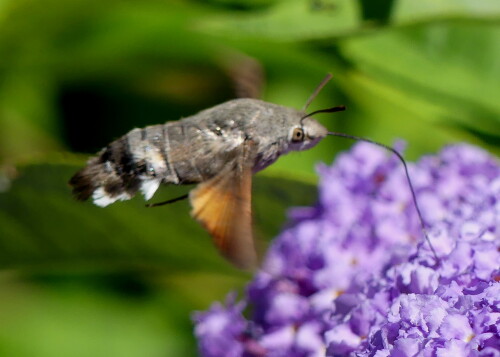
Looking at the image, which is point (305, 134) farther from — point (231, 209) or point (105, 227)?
point (105, 227)

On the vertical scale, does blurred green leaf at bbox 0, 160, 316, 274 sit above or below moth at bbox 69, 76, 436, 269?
below

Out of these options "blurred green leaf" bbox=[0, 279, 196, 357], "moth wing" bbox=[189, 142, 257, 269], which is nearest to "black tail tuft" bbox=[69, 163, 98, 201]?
"moth wing" bbox=[189, 142, 257, 269]

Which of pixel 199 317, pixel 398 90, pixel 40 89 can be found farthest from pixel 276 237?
pixel 40 89

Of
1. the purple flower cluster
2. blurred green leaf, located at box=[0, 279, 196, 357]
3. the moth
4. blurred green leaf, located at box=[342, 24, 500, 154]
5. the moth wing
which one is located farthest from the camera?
blurred green leaf, located at box=[0, 279, 196, 357]

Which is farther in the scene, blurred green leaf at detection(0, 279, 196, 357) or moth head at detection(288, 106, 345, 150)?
blurred green leaf at detection(0, 279, 196, 357)

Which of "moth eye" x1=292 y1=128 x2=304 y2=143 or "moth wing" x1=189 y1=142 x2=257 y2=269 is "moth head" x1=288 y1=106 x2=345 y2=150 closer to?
"moth eye" x1=292 y1=128 x2=304 y2=143
